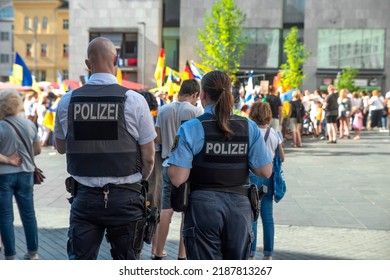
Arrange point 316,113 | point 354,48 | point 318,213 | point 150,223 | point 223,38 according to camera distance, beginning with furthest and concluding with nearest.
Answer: point 354,48 → point 223,38 → point 316,113 → point 318,213 → point 150,223

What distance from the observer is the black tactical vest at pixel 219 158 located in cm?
408

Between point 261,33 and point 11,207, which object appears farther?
point 261,33

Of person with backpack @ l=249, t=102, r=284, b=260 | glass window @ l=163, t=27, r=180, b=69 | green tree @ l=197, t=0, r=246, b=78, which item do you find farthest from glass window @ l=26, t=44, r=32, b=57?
person with backpack @ l=249, t=102, r=284, b=260

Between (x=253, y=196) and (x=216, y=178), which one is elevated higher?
(x=216, y=178)

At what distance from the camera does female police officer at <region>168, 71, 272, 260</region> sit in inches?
161

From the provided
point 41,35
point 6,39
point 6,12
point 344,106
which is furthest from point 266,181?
point 6,39

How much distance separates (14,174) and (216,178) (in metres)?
2.85

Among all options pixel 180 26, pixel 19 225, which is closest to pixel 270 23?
pixel 180 26

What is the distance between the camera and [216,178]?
4.09 m

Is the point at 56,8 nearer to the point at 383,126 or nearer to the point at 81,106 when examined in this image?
the point at 383,126

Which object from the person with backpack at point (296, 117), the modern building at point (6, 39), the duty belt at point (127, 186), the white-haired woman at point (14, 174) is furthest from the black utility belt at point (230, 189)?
the modern building at point (6, 39)

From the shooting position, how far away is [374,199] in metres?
10.5

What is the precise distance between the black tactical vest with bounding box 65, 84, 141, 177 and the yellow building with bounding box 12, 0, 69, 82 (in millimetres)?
75078

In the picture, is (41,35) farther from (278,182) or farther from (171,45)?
(278,182)
